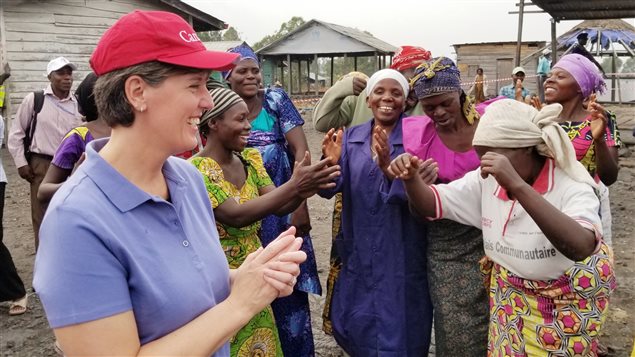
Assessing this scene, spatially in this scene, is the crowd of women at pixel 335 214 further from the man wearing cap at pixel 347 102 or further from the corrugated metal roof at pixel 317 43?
the corrugated metal roof at pixel 317 43

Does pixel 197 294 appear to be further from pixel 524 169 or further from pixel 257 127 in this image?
pixel 257 127

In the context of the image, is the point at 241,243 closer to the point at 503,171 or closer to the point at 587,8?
the point at 503,171

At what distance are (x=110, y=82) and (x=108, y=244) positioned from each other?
44 centimetres

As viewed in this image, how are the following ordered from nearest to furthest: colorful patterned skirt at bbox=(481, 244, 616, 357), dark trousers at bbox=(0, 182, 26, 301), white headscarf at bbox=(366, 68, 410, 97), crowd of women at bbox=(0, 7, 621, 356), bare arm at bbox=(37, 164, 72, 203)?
crowd of women at bbox=(0, 7, 621, 356), colorful patterned skirt at bbox=(481, 244, 616, 357), white headscarf at bbox=(366, 68, 410, 97), bare arm at bbox=(37, 164, 72, 203), dark trousers at bbox=(0, 182, 26, 301)

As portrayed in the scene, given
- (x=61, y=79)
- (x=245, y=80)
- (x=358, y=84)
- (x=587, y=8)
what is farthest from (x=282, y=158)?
(x=587, y=8)

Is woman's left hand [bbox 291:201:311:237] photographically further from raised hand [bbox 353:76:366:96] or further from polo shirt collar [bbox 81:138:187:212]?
polo shirt collar [bbox 81:138:187:212]

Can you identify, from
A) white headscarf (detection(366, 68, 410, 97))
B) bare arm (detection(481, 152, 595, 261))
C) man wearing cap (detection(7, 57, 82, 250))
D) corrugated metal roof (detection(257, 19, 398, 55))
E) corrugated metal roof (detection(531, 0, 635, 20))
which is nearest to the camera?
bare arm (detection(481, 152, 595, 261))

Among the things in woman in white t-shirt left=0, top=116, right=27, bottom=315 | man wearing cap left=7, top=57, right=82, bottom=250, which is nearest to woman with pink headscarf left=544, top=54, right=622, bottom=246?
woman in white t-shirt left=0, top=116, right=27, bottom=315

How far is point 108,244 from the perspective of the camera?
49.8 inches

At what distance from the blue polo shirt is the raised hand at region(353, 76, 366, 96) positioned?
6.97ft

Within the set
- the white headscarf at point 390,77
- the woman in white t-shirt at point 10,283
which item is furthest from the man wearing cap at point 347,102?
the woman in white t-shirt at point 10,283

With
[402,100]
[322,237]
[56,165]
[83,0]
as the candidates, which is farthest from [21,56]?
[402,100]

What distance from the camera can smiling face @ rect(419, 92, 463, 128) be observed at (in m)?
2.74

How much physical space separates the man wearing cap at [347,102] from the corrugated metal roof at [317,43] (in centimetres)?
2187
